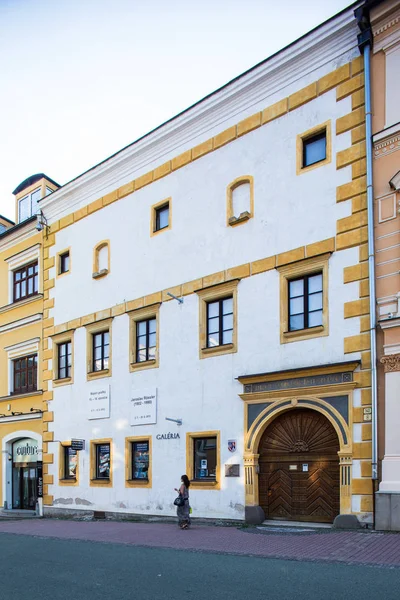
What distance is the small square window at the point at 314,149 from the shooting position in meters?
17.5

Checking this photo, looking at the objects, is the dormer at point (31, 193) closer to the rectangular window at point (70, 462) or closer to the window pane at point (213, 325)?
the rectangular window at point (70, 462)

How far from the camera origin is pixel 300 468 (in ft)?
55.5

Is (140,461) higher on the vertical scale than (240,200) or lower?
lower

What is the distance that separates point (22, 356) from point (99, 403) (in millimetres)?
6436

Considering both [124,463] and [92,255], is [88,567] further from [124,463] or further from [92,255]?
[92,255]

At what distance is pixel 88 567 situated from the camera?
11.5 meters

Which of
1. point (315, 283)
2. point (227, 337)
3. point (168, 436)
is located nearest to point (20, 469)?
point (168, 436)

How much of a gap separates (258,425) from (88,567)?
7.14m

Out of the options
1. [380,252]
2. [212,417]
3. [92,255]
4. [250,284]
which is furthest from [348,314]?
[92,255]

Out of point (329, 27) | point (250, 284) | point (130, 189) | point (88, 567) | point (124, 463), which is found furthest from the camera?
point (130, 189)

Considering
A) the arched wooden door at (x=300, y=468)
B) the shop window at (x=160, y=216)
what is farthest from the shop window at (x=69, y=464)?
the arched wooden door at (x=300, y=468)

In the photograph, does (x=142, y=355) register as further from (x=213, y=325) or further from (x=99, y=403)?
(x=213, y=325)

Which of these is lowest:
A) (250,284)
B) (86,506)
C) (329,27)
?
(86,506)

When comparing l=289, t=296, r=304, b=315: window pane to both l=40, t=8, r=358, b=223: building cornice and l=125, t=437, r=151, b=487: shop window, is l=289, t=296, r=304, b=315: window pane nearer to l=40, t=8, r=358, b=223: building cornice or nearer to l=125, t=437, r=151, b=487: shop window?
l=40, t=8, r=358, b=223: building cornice
